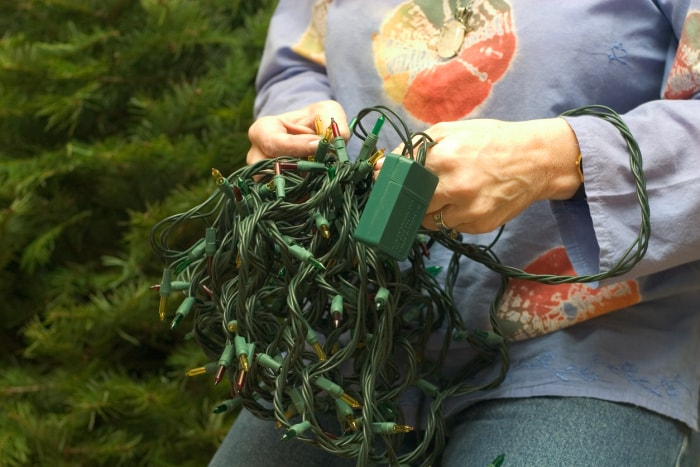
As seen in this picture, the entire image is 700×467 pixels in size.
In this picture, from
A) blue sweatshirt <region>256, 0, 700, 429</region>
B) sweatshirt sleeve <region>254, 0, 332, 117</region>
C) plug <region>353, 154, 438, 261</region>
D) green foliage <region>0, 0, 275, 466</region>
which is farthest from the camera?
green foliage <region>0, 0, 275, 466</region>

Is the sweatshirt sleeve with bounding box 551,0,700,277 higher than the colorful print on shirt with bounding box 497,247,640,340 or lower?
higher

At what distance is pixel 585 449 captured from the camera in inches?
22.6

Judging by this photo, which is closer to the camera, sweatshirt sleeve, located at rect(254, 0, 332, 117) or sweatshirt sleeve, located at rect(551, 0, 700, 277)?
sweatshirt sleeve, located at rect(551, 0, 700, 277)

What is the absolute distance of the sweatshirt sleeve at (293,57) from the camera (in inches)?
31.4

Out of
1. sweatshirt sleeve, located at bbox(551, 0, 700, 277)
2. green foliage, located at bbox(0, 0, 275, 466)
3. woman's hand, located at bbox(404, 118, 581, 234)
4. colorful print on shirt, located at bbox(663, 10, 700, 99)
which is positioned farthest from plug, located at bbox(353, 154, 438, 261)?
green foliage, located at bbox(0, 0, 275, 466)

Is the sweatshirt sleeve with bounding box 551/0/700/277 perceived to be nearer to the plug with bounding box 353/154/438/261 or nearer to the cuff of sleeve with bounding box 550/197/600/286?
the cuff of sleeve with bounding box 550/197/600/286

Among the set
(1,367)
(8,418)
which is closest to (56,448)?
(8,418)

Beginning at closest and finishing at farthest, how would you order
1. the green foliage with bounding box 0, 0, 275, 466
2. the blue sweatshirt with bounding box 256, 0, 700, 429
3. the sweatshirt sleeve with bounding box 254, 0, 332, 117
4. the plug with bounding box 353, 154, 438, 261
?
1. the plug with bounding box 353, 154, 438, 261
2. the blue sweatshirt with bounding box 256, 0, 700, 429
3. the sweatshirt sleeve with bounding box 254, 0, 332, 117
4. the green foliage with bounding box 0, 0, 275, 466

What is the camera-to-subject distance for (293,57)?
837mm

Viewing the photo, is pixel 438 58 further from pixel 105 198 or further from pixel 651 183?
pixel 105 198

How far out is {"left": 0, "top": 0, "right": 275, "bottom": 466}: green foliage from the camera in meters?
1.01

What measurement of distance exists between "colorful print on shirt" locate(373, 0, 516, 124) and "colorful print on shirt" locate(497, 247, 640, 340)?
0.15 meters

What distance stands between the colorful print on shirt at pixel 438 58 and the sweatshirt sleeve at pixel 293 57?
0.38 feet

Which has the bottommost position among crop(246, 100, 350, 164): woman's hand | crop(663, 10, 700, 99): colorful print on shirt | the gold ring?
the gold ring
